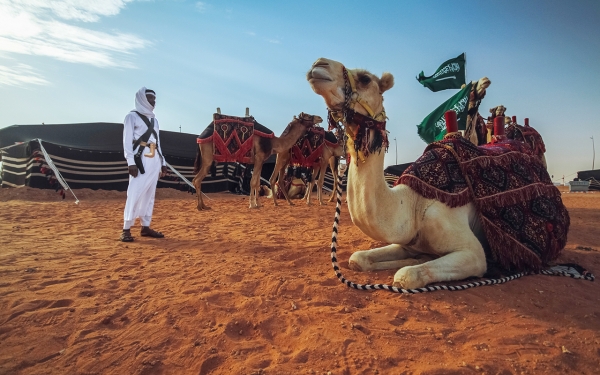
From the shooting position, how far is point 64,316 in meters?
2.50

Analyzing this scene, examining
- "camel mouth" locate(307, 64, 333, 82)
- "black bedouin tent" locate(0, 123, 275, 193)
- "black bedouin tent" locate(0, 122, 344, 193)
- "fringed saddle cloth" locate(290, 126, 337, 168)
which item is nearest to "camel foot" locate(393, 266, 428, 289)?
"camel mouth" locate(307, 64, 333, 82)

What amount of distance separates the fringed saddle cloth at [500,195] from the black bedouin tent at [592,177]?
27.3 m

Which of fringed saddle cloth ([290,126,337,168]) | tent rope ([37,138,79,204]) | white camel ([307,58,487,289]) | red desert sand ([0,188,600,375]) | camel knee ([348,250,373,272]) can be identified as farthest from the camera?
tent rope ([37,138,79,204])

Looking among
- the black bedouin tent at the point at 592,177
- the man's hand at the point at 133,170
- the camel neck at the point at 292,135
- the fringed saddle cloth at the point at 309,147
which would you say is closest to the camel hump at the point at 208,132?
the camel neck at the point at 292,135

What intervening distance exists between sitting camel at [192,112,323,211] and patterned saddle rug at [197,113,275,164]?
194 mm

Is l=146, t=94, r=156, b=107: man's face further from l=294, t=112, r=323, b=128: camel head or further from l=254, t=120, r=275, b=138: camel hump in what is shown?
l=294, t=112, r=323, b=128: camel head

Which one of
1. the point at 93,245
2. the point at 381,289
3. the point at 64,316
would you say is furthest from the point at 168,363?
the point at 93,245

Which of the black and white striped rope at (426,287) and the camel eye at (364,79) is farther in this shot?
the camel eye at (364,79)

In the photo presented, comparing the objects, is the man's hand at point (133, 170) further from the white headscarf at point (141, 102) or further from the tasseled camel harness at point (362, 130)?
the tasseled camel harness at point (362, 130)

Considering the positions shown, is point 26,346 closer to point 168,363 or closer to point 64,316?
point 64,316

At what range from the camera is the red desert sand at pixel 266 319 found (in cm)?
196

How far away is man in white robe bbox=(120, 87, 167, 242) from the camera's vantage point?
5.43 m

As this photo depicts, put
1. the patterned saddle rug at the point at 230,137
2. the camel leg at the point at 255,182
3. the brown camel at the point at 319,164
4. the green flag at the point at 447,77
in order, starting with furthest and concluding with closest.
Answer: the brown camel at the point at 319,164, the camel leg at the point at 255,182, the patterned saddle rug at the point at 230,137, the green flag at the point at 447,77

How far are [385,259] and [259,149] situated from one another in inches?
296
